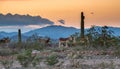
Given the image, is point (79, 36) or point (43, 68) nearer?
point (43, 68)

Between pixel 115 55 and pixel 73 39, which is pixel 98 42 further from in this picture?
pixel 115 55

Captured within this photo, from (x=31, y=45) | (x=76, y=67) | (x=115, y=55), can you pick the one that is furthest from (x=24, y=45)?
(x=76, y=67)

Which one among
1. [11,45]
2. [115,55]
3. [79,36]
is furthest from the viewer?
[11,45]

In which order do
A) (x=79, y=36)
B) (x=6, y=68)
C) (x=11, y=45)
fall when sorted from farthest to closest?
1. (x=11, y=45)
2. (x=79, y=36)
3. (x=6, y=68)

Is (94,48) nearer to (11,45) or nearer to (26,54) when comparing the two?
(11,45)

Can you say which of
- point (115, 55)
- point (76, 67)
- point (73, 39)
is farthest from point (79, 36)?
point (76, 67)

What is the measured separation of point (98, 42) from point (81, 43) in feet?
3.10

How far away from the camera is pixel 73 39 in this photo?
83.4ft

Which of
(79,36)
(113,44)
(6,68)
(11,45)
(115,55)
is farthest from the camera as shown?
(11,45)

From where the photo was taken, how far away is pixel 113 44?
22797 mm

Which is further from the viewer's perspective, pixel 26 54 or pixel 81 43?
pixel 81 43

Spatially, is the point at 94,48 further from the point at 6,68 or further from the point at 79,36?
the point at 6,68

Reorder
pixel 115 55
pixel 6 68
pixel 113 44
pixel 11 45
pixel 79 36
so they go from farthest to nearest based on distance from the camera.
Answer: pixel 11 45 → pixel 79 36 → pixel 113 44 → pixel 115 55 → pixel 6 68

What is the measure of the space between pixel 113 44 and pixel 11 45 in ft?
22.0
